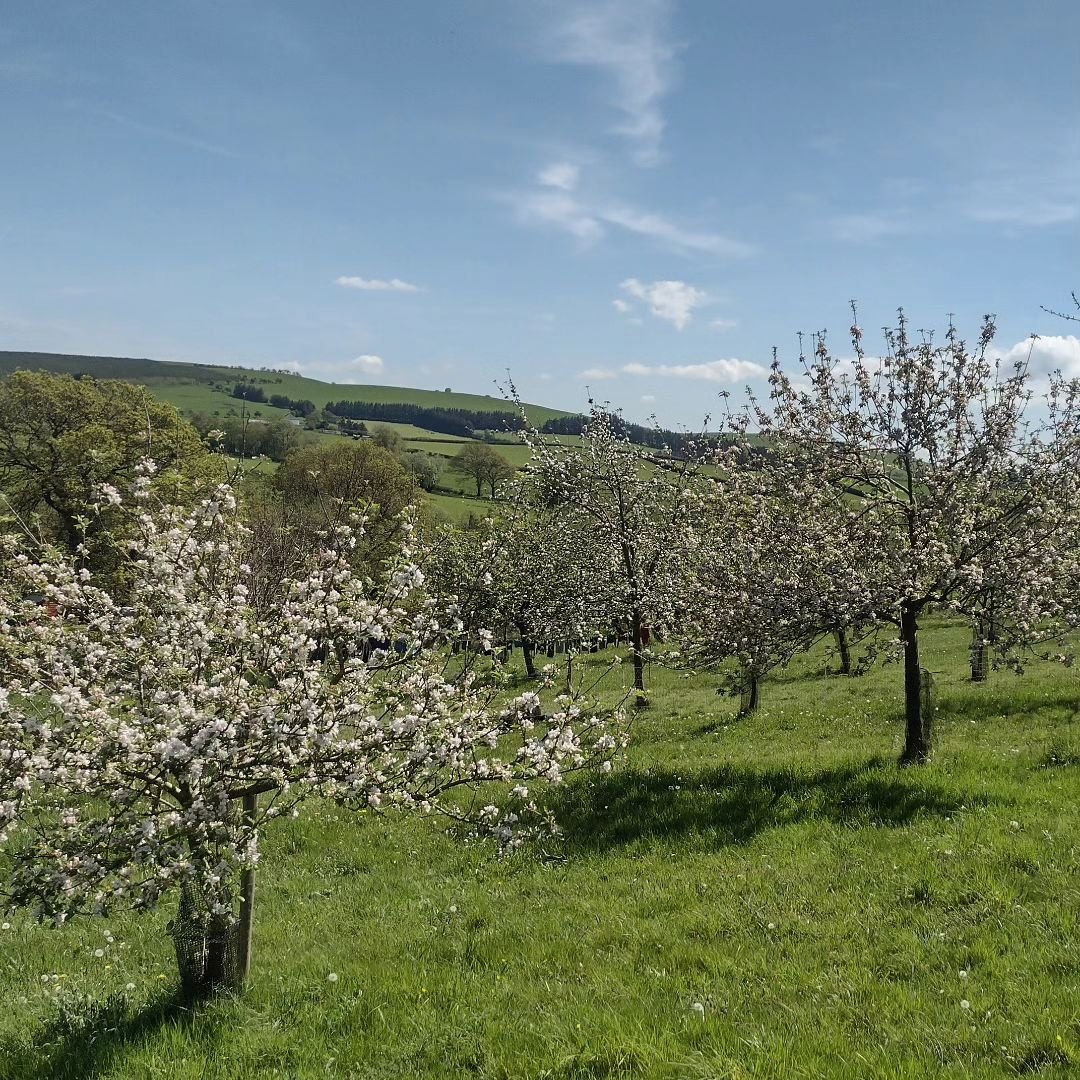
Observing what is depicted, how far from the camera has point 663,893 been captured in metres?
10.6

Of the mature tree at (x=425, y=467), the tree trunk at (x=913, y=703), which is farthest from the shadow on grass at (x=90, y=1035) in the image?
the mature tree at (x=425, y=467)

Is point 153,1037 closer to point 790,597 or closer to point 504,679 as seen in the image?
point 504,679

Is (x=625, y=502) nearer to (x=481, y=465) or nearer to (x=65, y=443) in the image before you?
(x=65, y=443)

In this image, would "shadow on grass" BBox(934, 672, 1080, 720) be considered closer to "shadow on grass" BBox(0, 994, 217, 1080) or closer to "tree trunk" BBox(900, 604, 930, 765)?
"tree trunk" BBox(900, 604, 930, 765)

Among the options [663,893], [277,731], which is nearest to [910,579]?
[663,893]

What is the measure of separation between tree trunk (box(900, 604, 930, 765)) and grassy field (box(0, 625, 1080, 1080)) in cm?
38

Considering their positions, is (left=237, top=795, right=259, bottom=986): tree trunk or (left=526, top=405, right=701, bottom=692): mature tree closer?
(left=237, top=795, right=259, bottom=986): tree trunk

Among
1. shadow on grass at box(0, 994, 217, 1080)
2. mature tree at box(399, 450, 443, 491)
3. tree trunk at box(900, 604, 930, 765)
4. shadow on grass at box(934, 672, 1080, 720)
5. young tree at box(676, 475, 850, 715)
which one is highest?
mature tree at box(399, 450, 443, 491)

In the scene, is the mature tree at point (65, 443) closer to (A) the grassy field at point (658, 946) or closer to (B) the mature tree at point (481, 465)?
(A) the grassy field at point (658, 946)

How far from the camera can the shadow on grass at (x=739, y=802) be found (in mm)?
12547

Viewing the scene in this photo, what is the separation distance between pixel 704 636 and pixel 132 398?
40.1 m

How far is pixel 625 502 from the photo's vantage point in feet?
91.6

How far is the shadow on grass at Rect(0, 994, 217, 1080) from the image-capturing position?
716 cm

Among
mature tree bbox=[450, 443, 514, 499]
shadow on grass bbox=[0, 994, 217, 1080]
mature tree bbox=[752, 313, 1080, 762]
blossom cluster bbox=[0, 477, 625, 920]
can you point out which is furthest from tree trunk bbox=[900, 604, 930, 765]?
mature tree bbox=[450, 443, 514, 499]
